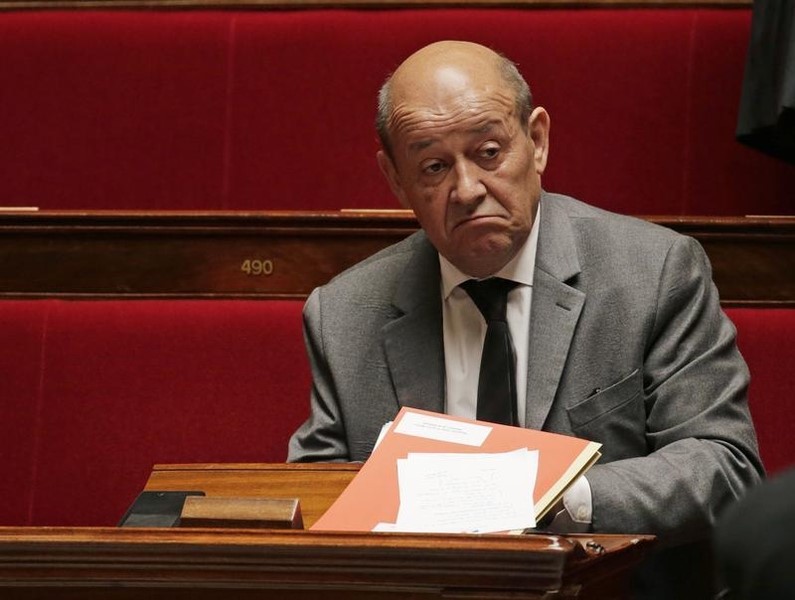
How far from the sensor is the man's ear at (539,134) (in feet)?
3.85

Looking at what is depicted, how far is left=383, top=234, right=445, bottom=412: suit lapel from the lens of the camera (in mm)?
1132

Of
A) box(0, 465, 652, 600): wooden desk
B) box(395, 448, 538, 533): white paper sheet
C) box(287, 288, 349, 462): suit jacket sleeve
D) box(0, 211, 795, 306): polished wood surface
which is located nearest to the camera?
box(0, 465, 652, 600): wooden desk

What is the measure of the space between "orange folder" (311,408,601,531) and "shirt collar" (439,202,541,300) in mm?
305

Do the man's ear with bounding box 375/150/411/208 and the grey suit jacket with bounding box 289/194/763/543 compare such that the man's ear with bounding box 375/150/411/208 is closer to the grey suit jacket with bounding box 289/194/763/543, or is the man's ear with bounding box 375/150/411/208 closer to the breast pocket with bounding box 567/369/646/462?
the grey suit jacket with bounding box 289/194/763/543

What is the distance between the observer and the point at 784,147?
156 cm

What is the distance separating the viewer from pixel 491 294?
1138mm

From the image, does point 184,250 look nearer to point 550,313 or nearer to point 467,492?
point 550,313

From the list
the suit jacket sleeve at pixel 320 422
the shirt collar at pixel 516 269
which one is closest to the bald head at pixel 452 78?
the shirt collar at pixel 516 269

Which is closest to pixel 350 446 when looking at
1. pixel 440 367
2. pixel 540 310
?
pixel 440 367

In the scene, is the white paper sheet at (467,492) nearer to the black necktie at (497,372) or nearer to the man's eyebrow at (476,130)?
the black necktie at (497,372)

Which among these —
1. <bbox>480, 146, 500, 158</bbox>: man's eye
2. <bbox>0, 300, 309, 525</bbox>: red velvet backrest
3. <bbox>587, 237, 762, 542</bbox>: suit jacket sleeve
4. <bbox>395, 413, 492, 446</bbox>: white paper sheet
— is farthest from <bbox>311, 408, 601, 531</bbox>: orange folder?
<bbox>0, 300, 309, 525</bbox>: red velvet backrest

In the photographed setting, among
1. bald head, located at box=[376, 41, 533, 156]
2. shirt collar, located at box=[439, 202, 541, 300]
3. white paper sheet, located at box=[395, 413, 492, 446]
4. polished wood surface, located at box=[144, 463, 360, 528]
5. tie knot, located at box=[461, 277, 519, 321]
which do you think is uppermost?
bald head, located at box=[376, 41, 533, 156]

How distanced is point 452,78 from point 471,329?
23 centimetres

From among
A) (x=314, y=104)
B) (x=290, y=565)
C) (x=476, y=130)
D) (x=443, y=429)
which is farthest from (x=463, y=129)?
(x=314, y=104)
